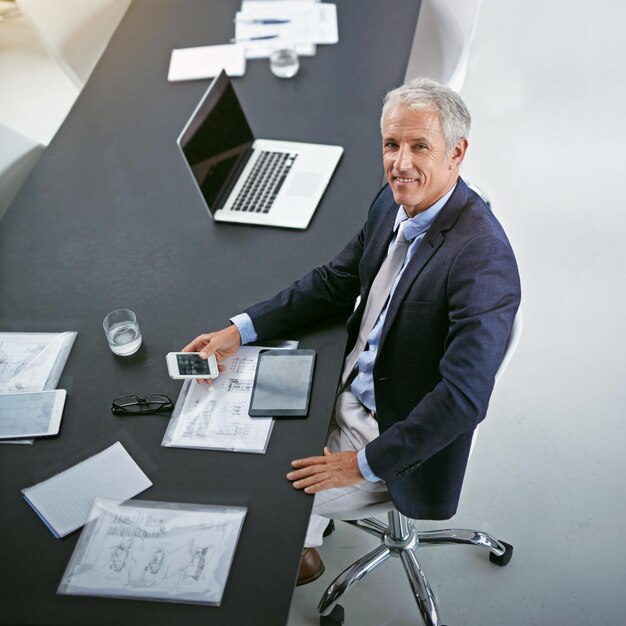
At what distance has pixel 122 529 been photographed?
1789 millimetres

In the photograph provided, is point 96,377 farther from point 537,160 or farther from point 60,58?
point 537,160

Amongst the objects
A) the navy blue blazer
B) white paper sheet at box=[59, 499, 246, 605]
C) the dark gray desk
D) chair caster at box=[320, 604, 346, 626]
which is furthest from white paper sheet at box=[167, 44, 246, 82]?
chair caster at box=[320, 604, 346, 626]

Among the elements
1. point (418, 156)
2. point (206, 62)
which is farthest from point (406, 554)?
point (206, 62)

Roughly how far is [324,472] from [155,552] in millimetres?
418

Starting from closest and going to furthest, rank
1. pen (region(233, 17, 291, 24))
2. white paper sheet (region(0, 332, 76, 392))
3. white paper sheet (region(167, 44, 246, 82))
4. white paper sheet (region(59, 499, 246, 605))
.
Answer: white paper sheet (region(59, 499, 246, 605)) → white paper sheet (region(0, 332, 76, 392)) → white paper sheet (region(167, 44, 246, 82)) → pen (region(233, 17, 291, 24))

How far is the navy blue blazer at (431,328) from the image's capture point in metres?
1.84

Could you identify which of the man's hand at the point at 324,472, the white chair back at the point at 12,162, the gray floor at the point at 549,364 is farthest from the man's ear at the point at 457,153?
the white chair back at the point at 12,162

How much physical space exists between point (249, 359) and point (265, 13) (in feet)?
6.09

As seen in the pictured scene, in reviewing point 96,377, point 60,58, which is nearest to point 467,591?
point 96,377

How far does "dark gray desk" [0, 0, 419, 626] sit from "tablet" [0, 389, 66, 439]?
0.09 feet

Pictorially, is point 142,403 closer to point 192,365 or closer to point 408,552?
point 192,365

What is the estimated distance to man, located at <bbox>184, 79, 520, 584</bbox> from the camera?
6.08 ft

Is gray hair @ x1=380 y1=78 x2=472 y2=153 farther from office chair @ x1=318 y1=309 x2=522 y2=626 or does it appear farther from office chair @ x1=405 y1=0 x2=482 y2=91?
office chair @ x1=405 y1=0 x2=482 y2=91

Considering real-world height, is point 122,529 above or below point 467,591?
above
